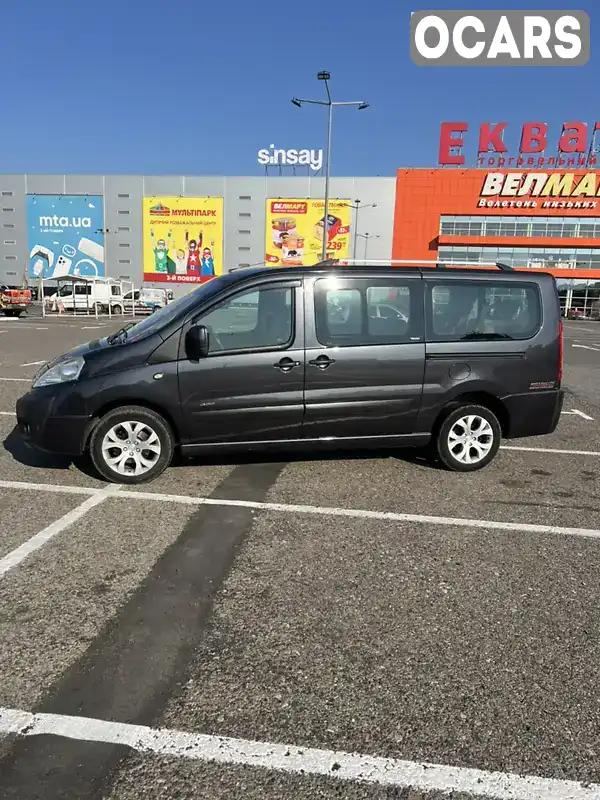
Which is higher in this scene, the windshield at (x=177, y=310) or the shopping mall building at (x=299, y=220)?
the shopping mall building at (x=299, y=220)

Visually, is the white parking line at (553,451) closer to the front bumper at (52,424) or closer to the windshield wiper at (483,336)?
the windshield wiper at (483,336)

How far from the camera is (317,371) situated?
5008mm

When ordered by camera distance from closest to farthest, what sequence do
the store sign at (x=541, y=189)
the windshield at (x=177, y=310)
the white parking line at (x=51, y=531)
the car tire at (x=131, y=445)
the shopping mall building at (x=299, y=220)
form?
the white parking line at (x=51, y=531)
the car tire at (x=131, y=445)
the windshield at (x=177, y=310)
the store sign at (x=541, y=189)
the shopping mall building at (x=299, y=220)

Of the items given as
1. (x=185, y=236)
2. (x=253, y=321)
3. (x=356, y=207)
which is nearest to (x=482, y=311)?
(x=253, y=321)

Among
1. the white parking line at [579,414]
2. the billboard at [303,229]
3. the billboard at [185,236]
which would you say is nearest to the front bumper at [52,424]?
the white parking line at [579,414]

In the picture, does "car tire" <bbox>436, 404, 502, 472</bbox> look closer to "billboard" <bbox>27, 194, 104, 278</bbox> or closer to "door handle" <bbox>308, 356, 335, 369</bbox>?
"door handle" <bbox>308, 356, 335, 369</bbox>

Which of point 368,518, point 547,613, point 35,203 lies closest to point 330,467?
point 368,518

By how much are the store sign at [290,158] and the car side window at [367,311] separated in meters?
58.4

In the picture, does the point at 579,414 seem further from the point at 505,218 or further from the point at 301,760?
the point at 505,218

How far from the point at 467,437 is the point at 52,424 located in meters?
3.76

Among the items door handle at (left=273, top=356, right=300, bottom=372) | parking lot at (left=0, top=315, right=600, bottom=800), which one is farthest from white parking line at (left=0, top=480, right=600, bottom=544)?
door handle at (left=273, top=356, right=300, bottom=372)

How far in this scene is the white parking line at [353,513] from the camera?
4191 mm

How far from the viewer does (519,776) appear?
6.61 feet

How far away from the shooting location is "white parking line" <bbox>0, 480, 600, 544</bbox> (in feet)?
13.8
